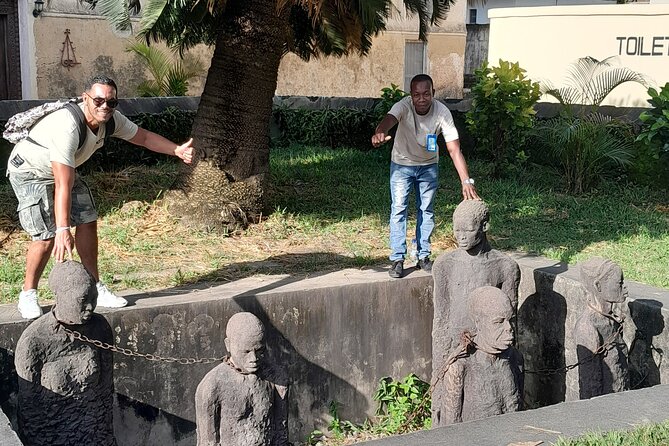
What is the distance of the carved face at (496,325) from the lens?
13.7 feet

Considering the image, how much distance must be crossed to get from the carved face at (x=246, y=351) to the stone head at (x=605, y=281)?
6.11 feet

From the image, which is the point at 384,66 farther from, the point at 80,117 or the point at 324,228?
the point at 80,117

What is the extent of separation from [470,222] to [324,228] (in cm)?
280

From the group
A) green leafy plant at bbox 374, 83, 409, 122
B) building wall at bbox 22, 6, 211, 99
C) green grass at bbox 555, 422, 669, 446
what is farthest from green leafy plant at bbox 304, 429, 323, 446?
building wall at bbox 22, 6, 211, 99

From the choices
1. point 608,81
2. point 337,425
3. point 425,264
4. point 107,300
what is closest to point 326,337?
point 337,425

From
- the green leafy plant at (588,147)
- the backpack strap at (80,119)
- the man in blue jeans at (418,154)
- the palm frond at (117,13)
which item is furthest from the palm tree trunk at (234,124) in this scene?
the green leafy plant at (588,147)

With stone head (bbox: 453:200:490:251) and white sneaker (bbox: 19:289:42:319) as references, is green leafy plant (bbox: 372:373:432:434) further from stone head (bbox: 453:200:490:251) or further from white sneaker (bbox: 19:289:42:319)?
white sneaker (bbox: 19:289:42:319)

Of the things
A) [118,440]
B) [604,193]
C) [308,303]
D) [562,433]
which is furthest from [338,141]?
[562,433]

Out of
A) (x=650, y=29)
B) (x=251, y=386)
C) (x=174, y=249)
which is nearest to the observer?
(x=251, y=386)

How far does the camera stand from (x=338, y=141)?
12773 millimetres

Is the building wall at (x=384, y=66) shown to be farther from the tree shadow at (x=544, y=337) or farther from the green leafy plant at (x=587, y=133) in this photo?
the tree shadow at (x=544, y=337)

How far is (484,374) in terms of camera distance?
14.3 ft

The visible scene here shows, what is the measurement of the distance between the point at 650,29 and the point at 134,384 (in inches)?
345

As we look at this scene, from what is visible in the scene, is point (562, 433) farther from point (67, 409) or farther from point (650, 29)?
point (650, 29)
